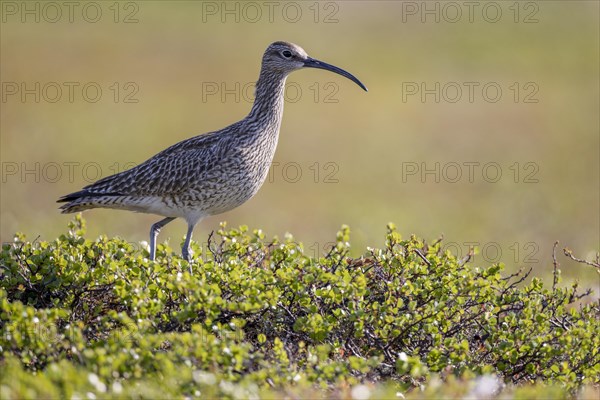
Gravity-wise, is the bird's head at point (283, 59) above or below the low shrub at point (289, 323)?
above

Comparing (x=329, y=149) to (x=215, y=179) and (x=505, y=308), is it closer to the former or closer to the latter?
(x=215, y=179)

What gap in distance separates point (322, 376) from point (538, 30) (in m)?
36.1

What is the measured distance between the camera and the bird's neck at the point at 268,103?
33.6ft

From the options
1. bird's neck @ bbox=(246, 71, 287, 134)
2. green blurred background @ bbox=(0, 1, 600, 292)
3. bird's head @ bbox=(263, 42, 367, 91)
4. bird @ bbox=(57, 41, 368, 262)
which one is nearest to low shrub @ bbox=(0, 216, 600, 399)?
bird @ bbox=(57, 41, 368, 262)

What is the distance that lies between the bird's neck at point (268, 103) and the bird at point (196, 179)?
0.03ft

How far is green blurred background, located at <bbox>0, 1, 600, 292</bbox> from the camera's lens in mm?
19031

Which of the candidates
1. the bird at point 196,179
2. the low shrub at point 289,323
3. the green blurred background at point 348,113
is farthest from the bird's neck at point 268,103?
the green blurred background at point 348,113

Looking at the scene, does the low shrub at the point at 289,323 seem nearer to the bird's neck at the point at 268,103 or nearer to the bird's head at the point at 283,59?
the bird's neck at the point at 268,103

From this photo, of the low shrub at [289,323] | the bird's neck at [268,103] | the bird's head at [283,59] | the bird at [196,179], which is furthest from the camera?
the bird's head at [283,59]

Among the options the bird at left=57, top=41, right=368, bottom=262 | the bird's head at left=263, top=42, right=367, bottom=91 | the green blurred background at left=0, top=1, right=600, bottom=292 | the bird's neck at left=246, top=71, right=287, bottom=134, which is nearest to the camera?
the bird at left=57, top=41, right=368, bottom=262

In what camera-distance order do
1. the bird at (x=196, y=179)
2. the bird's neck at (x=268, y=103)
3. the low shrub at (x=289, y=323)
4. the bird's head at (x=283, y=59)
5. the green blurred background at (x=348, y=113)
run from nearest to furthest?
the low shrub at (x=289, y=323) → the bird at (x=196, y=179) → the bird's neck at (x=268, y=103) → the bird's head at (x=283, y=59) → the green blurred background at (x=348, y=113)

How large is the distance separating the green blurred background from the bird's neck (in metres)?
4.56

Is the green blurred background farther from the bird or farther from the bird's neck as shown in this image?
the bird

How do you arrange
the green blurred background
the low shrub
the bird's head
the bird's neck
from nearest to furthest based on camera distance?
the low shrub
the bird's neck
the bird's head
the green blurred background
